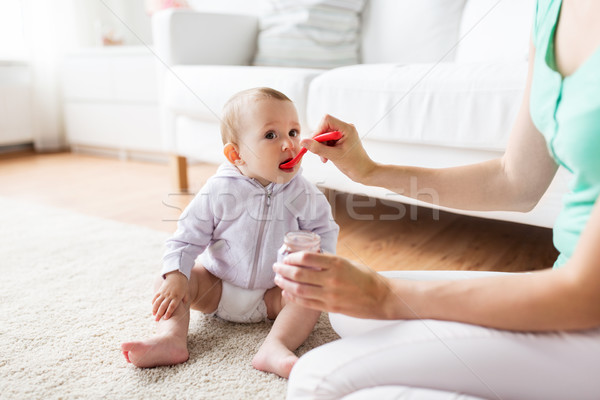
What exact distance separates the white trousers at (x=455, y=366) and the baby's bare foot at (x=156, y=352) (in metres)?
0.30

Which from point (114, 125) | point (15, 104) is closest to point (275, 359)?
point (114, 125)

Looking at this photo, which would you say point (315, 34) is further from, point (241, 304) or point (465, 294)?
point (465, 294)

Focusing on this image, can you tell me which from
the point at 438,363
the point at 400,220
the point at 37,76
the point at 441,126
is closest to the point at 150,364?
the point at 438,363

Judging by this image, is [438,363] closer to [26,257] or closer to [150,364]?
[150,364]

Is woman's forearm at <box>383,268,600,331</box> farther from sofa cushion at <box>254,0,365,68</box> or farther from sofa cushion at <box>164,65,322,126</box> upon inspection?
sofa cushion at <box>254,0,365,68</box>

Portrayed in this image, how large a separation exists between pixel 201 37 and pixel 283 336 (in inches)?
53.5

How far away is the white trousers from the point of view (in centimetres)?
51

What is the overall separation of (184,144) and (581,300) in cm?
155

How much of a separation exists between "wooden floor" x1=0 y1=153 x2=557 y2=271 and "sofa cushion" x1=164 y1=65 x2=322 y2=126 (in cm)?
34

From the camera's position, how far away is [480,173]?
0.77m

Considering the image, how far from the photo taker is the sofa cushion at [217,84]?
1.38 metres

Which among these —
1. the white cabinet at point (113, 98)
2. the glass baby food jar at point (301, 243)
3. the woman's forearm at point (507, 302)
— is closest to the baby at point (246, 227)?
the glass baby food jar at point (301, 243)

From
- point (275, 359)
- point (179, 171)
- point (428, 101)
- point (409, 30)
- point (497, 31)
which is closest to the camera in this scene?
point (275, 359)

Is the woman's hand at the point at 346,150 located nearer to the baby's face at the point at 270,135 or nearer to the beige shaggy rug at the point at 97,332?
the baby's face at the point at 270,135
